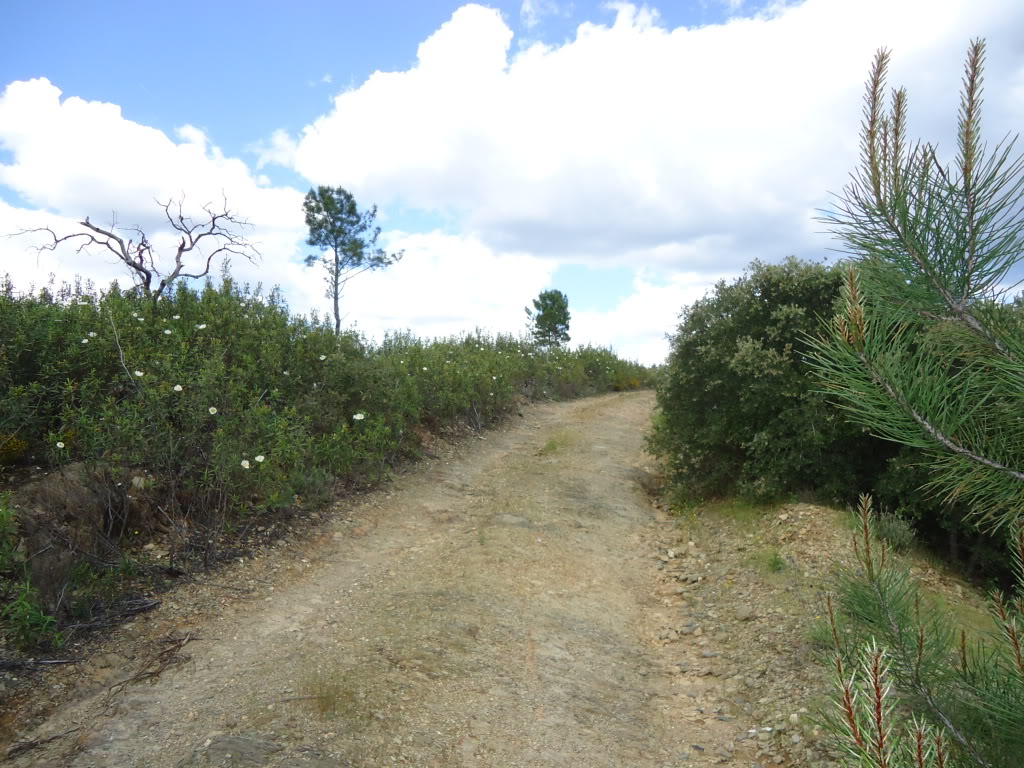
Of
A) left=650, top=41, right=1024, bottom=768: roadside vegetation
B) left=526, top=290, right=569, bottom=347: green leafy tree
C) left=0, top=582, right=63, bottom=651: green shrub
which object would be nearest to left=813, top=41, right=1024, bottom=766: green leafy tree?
left=650, top=41, right=1024, bottom=768: roadside vegetation

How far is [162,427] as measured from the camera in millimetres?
5676

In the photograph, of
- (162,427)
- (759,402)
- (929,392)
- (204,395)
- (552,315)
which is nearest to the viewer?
(929,392)

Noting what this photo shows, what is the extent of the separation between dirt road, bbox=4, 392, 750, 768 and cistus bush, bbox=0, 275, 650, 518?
780mm

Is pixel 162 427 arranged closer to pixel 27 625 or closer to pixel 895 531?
pixel 27 625

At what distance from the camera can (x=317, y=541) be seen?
6.46m

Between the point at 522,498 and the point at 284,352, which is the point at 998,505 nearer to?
the point at 522,498

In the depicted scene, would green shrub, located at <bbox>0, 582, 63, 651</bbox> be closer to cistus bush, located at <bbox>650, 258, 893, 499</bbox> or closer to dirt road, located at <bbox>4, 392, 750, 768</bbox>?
dirt road, located at <bbox>4, 392, 750, 768</bbox>

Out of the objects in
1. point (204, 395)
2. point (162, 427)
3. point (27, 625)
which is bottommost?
point (27, 625)

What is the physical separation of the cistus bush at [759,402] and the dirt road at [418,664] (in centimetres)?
151

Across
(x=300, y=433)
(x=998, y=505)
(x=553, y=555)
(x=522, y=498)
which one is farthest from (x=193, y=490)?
(x=998, y=505)

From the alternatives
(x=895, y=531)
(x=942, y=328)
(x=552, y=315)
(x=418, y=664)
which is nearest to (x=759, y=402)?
(x=895, y=531)

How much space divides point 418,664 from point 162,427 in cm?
310

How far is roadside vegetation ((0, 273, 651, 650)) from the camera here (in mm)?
4738

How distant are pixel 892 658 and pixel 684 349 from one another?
6345 mm
